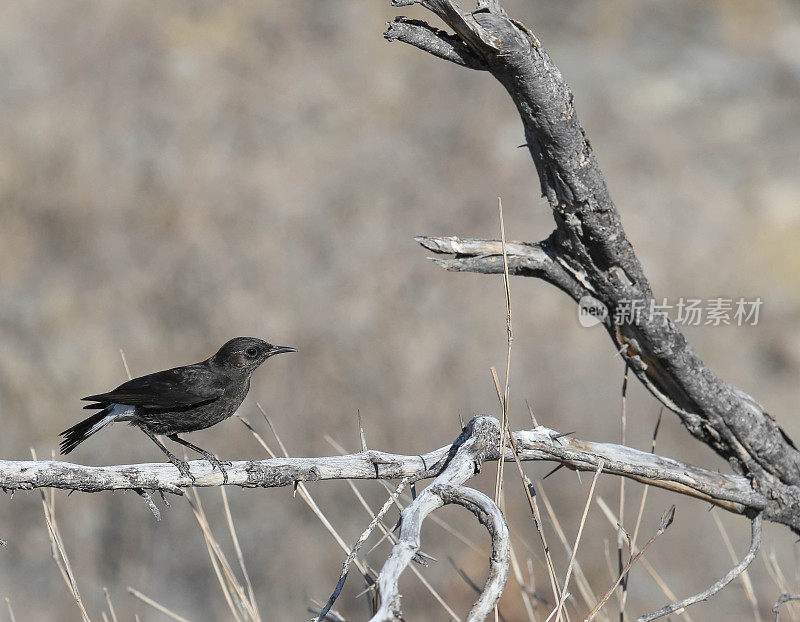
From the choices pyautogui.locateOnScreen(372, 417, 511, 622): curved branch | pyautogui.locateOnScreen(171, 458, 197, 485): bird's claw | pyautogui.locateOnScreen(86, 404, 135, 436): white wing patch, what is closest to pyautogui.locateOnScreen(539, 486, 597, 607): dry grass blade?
pyautogui.locateOnScreen(372, 417, 511, 622): curved branch

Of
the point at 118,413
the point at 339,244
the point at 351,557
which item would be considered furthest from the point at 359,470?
the point at 339,244

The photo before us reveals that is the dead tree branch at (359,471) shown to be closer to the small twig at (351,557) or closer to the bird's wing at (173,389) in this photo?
the small twig at (351,557)

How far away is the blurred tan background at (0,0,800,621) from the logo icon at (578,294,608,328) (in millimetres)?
3478

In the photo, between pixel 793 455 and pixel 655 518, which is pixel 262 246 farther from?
pixel 793 455

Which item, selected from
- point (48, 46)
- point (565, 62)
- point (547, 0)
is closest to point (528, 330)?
point (565, 62)

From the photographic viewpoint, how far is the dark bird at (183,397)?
3012mm

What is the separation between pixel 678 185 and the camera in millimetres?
7559

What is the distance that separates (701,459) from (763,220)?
2.20m

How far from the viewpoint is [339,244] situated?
302 inches

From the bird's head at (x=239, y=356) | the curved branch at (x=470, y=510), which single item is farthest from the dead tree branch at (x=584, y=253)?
the bird's head at (x=239, y=356)

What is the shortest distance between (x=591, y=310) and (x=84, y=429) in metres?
1.86

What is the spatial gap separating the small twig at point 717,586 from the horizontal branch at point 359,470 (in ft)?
0.38

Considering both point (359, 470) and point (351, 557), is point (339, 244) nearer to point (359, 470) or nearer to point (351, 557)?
point (359, 470)

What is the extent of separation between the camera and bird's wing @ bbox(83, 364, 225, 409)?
9.80 feet
